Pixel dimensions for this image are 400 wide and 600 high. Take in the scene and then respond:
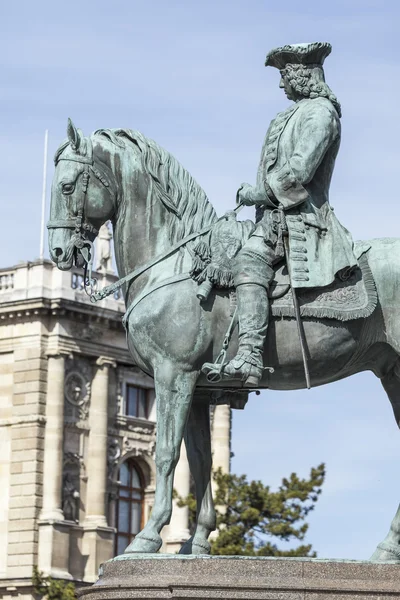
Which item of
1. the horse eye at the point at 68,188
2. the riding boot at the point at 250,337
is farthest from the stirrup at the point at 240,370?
the horse eye at the point at 68,188

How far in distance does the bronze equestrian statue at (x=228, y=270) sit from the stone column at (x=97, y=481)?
124 ft

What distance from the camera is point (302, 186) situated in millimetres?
10531

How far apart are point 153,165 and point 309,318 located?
131 cm

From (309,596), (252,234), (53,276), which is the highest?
(53,276)

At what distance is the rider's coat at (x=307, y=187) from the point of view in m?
10.5

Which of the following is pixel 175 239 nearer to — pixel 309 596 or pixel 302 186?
pixel 302 186

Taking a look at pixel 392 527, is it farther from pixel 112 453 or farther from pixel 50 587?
pixel 112 453

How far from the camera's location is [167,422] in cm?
1040

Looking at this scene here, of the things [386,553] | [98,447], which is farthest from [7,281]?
[386,553]

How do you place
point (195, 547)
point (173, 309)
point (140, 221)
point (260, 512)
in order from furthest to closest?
1. point (260, 512)
2. point (140, 221)
3. point (195, 547)
4. point (173, 309)

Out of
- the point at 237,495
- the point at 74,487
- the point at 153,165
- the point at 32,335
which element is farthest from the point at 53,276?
the point at 153,165

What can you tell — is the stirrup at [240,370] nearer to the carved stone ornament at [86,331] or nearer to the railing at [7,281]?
the carved stone ornament at [86,331]

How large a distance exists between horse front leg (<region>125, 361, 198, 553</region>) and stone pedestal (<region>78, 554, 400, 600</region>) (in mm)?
474

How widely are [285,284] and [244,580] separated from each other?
178 centimetres
